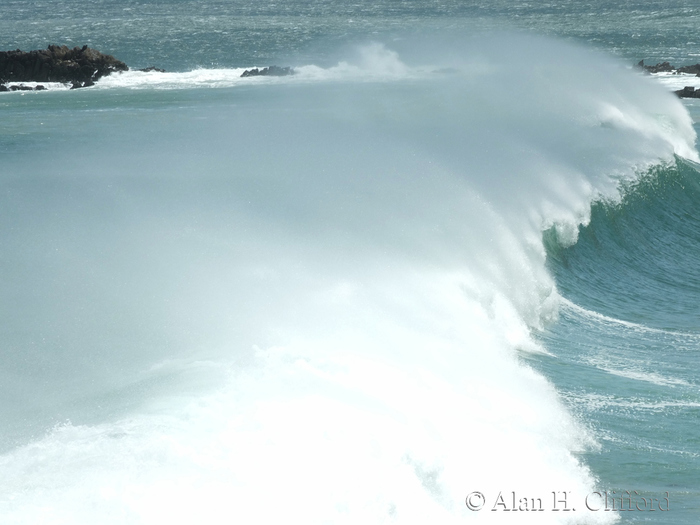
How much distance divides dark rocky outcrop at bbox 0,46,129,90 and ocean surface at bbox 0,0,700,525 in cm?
1522

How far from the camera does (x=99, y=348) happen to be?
8.59 m

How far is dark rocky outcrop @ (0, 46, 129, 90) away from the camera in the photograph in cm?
3994

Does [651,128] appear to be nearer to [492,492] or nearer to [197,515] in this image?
[492,492]

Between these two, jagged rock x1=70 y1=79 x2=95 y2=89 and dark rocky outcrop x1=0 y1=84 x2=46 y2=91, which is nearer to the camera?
dark rocky outcrop x1=0 y1=84 x2=46 y2=91

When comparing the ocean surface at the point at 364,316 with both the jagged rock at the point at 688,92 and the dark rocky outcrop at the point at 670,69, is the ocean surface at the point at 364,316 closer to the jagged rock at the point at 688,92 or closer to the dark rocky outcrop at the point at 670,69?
the jagged rock at the point at 688,92

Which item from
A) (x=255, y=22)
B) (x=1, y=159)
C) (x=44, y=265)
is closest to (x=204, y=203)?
(x=44, y=265)

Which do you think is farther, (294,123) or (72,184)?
(294,123)

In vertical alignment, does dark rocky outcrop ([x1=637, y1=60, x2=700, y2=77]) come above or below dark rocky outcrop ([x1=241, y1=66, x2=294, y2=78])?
above

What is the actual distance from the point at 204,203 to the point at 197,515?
909 centimetres

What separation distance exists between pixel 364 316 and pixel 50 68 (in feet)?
113

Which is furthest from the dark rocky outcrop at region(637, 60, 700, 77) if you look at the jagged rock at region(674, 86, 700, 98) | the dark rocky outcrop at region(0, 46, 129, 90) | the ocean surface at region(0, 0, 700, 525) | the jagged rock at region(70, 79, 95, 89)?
the dark rocky outcrop at region(0, 46, 129, 90)

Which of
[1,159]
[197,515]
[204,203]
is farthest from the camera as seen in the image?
[1,159]

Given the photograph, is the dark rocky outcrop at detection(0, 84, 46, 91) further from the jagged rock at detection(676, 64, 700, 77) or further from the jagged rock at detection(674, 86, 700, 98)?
the jagged rock at detection(676, 64, 700, 77)

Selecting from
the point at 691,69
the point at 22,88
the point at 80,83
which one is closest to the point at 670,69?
the point at 691,69
